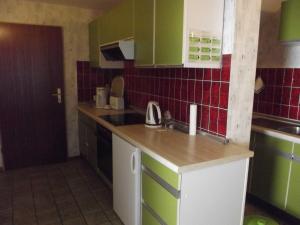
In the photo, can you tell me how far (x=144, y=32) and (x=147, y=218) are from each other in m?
1.46

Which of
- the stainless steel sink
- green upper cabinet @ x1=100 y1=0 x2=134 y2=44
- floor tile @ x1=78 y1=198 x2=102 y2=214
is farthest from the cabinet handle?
the stainless steel sink

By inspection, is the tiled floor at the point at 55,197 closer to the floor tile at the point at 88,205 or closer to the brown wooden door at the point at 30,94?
the floor tile at the point at 88,205

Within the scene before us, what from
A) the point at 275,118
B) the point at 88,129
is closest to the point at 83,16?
the point at 88,129

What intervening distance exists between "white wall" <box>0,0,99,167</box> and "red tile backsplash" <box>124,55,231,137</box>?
1047 millimetres

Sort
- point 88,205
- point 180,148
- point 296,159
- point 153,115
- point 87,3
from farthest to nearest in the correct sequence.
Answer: point 87,3
point 88,205
point 153,115
point 296,159
point 180,148

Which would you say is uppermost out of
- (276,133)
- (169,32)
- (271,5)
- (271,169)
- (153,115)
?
(271,5)

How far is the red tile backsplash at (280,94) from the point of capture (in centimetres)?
248

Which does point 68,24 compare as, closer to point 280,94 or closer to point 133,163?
point 133,163

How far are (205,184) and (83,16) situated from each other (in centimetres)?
298

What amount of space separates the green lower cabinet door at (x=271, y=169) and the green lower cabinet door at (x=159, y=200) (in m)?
1.26

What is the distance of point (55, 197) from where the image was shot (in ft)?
8.43

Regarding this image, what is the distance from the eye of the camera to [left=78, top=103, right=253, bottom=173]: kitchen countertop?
136cm

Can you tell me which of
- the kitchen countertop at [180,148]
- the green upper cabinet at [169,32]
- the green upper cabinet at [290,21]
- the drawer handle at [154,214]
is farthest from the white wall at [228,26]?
the drawer handle at [154,214]

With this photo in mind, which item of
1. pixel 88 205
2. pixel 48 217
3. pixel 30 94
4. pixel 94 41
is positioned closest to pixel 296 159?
pixel 88 205
